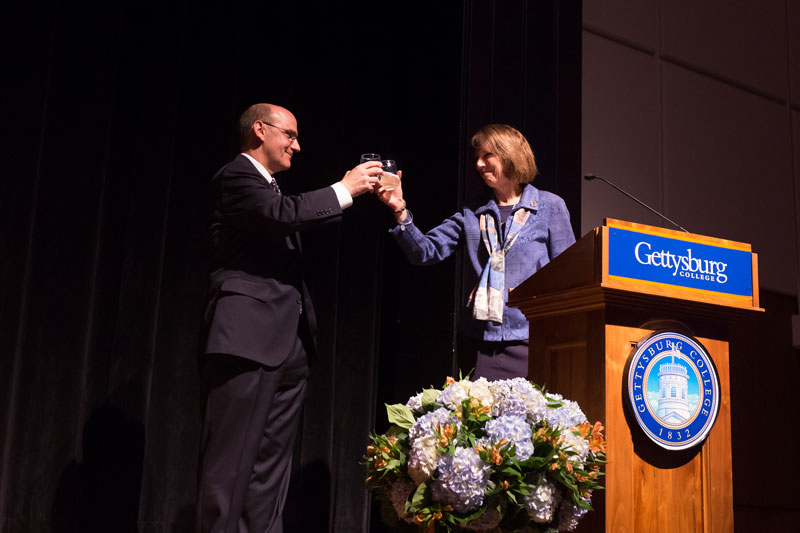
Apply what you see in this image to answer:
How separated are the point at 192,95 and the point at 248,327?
1.27m

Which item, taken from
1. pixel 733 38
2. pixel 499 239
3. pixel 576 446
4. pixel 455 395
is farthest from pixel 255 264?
pixel 733 38

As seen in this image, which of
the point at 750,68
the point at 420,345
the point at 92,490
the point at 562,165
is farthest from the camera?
the point at 750,68

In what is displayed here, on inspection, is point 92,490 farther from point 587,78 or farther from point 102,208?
point 587,78

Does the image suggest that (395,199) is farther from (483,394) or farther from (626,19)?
(626,19)

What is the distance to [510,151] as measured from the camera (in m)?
2.96

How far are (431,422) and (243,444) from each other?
3.04 feet

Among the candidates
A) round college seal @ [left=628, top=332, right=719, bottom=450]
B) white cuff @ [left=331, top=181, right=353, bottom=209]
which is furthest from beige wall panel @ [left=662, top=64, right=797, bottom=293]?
round college seal @ [left=628, top=332, right=719, bottom=450]

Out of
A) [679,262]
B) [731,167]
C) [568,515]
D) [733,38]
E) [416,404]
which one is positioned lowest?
[568,515]

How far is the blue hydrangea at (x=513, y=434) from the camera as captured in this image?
5.18 ft

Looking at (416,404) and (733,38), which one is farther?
(733,38)

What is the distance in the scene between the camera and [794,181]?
17.5ft

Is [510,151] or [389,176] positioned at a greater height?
[510,151]

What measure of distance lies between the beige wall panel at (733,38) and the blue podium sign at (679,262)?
3.20 m

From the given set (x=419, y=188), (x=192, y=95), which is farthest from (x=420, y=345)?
(x=192, y=95)
